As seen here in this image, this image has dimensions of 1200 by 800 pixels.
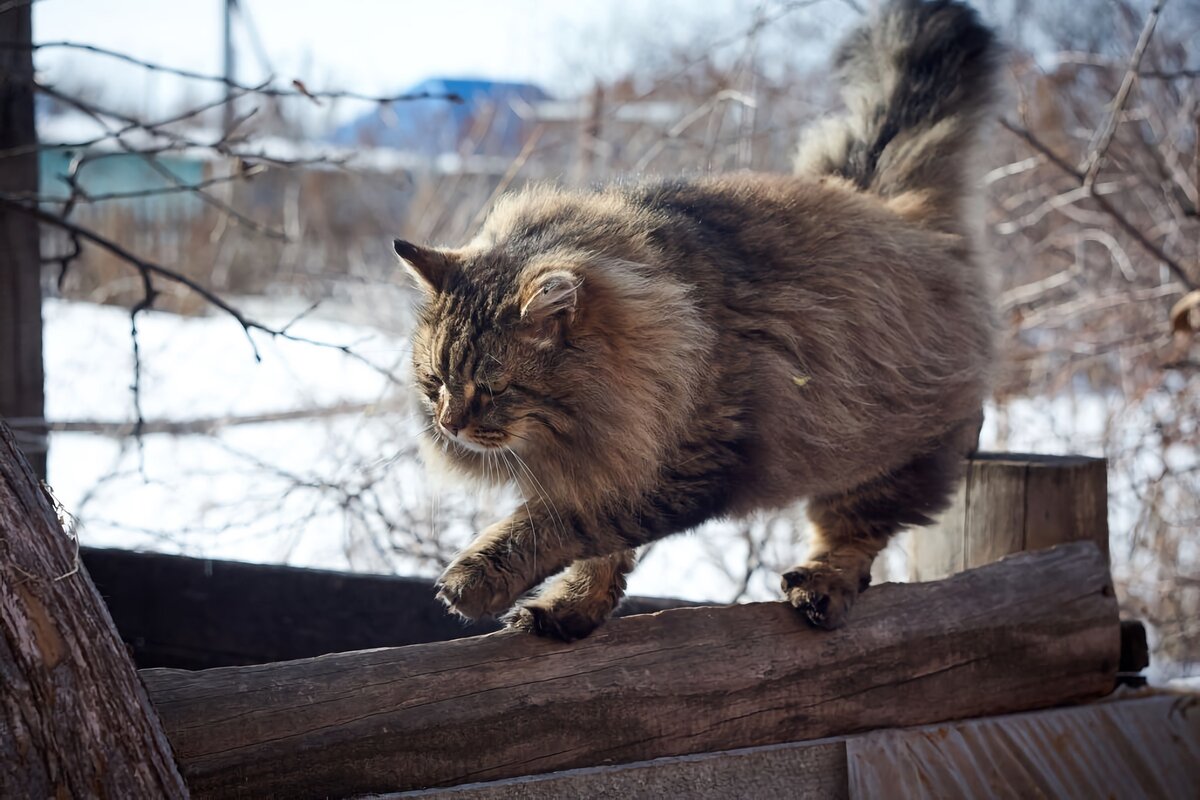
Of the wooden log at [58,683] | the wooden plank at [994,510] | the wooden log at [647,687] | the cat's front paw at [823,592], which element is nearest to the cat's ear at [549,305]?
the wooden log at [647,687]

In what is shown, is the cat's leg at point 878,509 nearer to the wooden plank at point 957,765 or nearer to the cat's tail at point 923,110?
the wooden plank at point 957,765

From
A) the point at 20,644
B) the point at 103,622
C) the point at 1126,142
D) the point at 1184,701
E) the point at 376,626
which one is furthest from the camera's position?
the point at 1126,142

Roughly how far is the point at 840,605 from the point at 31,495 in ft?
5.38

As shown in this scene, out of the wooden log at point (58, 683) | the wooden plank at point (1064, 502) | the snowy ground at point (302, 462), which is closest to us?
the wooden log at point (58, 683)

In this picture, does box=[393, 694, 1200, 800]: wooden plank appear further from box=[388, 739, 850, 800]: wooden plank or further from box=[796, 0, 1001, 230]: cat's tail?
box=[796, 0, 1001, 230]: cat's tail

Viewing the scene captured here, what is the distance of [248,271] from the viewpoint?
8125 mm

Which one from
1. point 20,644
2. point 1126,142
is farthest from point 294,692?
point 1126,142

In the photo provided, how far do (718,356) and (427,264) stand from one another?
2.15 feet

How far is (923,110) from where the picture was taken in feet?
9.25

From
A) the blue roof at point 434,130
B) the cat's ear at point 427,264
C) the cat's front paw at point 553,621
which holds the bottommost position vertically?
the cat's front paw at point 553,621

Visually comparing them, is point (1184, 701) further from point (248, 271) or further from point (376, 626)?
point (248, 271)

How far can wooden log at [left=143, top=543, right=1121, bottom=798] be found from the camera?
1.82m

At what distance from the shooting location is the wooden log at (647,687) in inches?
71.6

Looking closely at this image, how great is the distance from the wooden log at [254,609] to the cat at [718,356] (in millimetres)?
631
